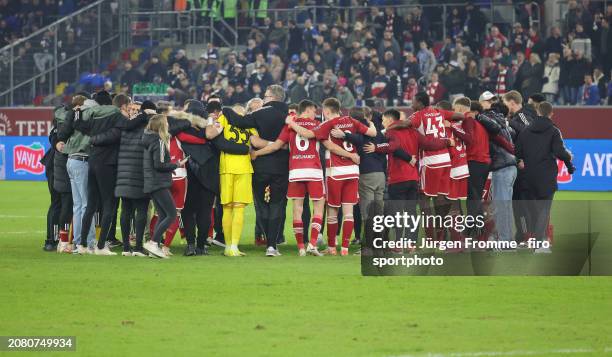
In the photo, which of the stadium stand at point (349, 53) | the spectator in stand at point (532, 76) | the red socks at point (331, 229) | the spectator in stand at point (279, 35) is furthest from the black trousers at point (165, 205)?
the spectator in stand at point (279, 35)

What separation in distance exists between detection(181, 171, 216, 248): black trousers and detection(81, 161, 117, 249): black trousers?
0.97 m

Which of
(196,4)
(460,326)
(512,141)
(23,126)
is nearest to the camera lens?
(460,326)

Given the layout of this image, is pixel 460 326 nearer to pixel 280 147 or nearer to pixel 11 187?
pixel 280 147

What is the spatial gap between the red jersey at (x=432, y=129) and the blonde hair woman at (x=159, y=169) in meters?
3.22

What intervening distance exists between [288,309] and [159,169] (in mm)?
4512

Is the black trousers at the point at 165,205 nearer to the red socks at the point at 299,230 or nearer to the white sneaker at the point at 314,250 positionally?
the red socks at the point at 299,230

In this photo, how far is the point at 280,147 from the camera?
16625 mm

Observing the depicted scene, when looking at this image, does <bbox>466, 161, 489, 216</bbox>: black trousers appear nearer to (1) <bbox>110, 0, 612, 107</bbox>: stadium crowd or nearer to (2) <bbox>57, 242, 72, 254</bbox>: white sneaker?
(2) <bbox>57, 242, 72, 254</bbox>: white sneaker

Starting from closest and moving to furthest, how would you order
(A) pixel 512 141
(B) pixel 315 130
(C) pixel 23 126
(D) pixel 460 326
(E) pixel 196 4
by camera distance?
(D) pixel 460 326
(B) pixel 315 130
(A) pixel 512 141
(C) pixel 23 126
(E) pixel 196 4

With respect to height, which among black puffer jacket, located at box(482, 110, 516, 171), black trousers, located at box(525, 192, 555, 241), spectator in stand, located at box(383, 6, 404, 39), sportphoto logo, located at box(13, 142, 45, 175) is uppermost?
spectator in stand, located at box(383, 6, 404, 39)

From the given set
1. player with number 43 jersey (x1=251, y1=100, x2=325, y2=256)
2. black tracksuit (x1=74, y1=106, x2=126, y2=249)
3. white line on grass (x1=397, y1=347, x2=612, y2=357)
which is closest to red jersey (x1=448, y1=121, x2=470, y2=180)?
player with number 43 jersey (x1=251, y1=100, x2=325, y2=256)

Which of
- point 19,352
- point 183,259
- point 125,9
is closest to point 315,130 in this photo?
point 183,259

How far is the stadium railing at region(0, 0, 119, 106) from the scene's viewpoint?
41438 millimetres

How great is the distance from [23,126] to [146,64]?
4267 millimetres
